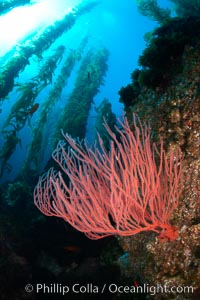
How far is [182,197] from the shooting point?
10.2ft

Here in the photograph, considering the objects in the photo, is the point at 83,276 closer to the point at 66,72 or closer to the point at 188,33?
the point at 188,33

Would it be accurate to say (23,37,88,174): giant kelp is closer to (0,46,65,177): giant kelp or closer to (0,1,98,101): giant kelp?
(0,46,65,177): giant kelp

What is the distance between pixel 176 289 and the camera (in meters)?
2.85

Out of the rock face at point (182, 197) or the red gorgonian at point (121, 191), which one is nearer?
the red gorgonian at point (121, 191)

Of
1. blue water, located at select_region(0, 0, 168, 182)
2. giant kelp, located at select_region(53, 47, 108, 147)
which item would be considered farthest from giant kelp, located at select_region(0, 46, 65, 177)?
blue water, located at select_region(0, 0, 168, 182)

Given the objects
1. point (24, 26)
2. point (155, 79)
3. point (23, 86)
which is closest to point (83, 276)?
point (155, 79)

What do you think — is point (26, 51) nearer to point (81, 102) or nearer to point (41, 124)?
point (81, 102)

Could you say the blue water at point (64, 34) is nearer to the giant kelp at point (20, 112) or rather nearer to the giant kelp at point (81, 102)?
the giant kelp at point (81, 102)

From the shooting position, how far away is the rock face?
2812mm

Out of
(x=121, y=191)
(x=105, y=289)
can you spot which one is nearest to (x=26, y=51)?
(x=105, y=289)

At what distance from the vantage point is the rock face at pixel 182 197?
9.23 ft

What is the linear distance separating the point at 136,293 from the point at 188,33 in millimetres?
4369

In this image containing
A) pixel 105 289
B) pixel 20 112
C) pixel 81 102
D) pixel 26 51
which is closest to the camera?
pixel 105 289

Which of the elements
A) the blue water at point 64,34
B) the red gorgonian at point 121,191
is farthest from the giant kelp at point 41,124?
the red gorgonian at point 121,191
